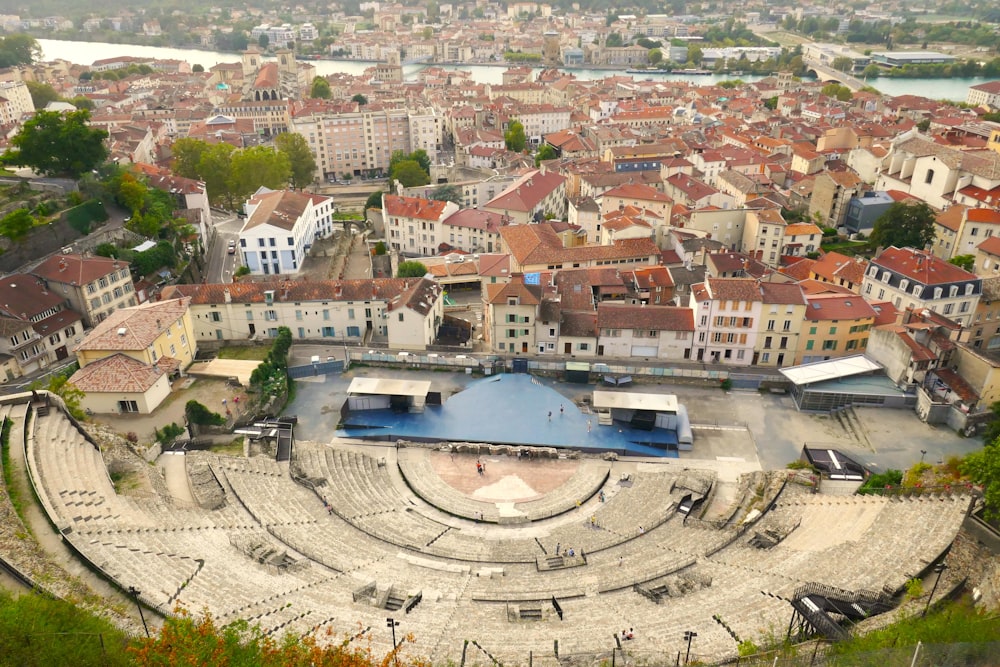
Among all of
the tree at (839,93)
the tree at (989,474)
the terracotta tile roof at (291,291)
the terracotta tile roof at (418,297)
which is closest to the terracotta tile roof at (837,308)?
the tree at (989,474)

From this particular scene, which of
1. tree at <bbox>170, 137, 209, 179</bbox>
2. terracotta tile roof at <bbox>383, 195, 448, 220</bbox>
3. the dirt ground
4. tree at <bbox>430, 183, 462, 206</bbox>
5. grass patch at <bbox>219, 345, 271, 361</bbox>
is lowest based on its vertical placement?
the dirt ground

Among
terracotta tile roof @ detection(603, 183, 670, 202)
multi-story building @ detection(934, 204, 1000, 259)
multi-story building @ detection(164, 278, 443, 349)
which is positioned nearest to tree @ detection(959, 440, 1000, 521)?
multi-story building @ detection(164, 278, 443, 349)

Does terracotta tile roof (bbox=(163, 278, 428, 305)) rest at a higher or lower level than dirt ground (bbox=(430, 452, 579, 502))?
higher

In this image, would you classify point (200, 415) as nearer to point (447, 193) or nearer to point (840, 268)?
point (447, 193)

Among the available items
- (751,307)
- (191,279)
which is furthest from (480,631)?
(191,279)

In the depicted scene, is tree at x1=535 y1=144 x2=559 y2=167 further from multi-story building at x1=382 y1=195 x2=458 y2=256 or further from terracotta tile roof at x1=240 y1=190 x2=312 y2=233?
terracotta tile roof at x1=240 y1=190 x2=312 y2=233

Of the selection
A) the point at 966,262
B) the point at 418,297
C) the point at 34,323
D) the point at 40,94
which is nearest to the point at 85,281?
the point at 34,323

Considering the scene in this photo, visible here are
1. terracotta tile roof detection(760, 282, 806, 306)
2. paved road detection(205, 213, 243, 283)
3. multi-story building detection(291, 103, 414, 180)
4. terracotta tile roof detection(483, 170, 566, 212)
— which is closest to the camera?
terracotta tile roof detection(760, 282, 806, 306)
